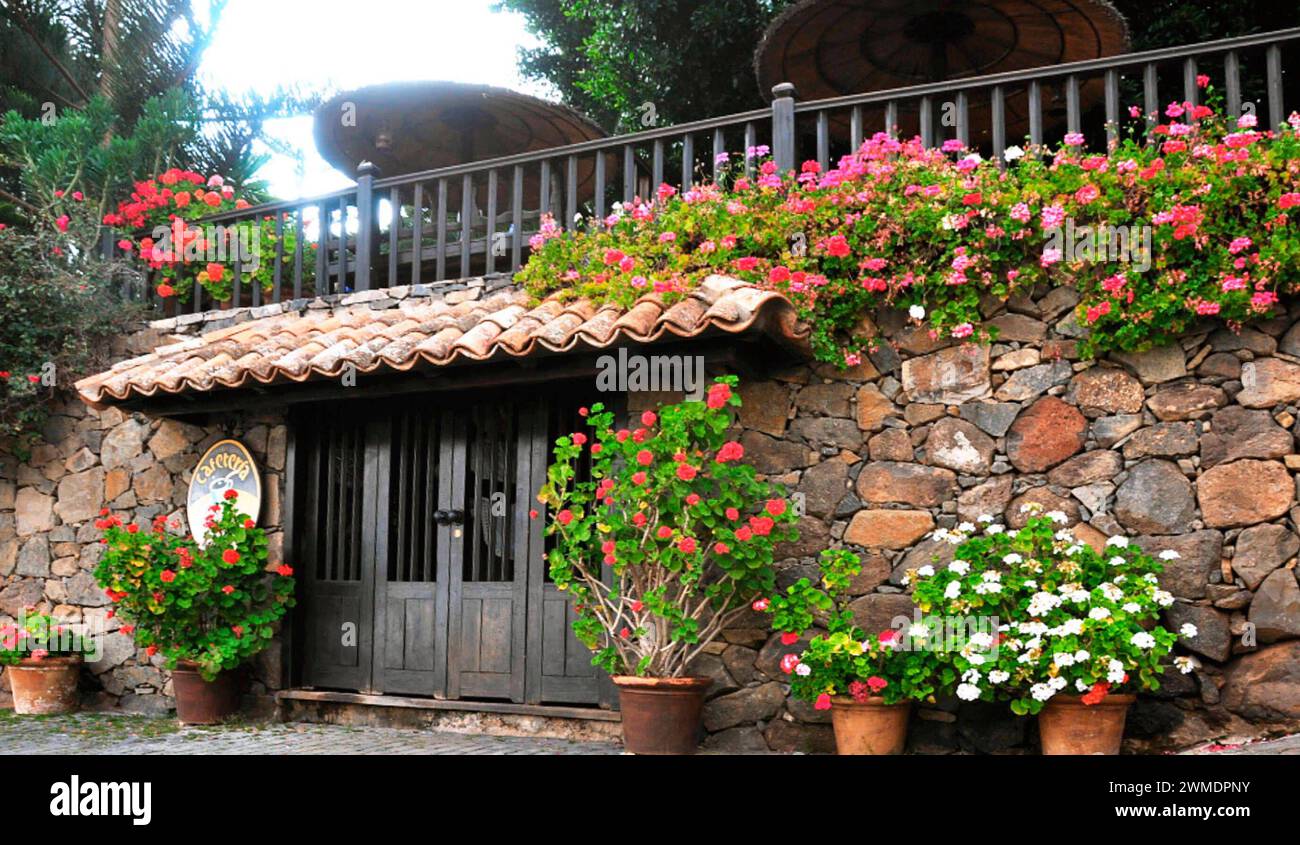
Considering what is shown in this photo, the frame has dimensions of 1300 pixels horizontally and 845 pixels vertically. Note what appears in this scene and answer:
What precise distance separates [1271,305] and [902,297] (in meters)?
1.67

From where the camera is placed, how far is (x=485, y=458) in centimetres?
707

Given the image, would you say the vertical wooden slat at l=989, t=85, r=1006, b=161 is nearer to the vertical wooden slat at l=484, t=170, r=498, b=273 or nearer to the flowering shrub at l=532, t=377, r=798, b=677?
the flowering shrub at l=532, t=377, r=798, b=677

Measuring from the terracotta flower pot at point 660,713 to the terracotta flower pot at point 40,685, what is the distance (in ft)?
14.9

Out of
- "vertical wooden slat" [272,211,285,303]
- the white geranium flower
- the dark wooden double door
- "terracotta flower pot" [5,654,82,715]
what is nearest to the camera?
the white geranium flower

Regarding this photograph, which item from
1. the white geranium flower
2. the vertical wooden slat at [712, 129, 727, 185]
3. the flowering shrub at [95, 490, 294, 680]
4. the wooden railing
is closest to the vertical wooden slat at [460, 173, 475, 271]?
the wooden railing

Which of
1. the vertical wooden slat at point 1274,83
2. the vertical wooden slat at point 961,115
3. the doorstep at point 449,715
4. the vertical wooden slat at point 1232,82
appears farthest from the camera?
the doorstep at point 449,715

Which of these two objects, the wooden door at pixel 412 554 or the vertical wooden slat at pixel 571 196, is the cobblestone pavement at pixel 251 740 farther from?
the vertical wooden slat at pixel 571 196

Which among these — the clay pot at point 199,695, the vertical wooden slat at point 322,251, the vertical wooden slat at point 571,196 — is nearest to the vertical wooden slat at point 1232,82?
the vertical wooden slat at point 571,196

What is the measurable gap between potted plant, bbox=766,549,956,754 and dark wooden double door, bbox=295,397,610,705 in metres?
1.42

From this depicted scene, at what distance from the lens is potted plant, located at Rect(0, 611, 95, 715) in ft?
26.2

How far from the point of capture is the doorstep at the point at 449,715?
6484mm

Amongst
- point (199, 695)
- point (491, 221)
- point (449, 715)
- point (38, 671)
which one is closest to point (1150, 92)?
point (491, 221)

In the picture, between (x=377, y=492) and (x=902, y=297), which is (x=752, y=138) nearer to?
(x=902, y=297)

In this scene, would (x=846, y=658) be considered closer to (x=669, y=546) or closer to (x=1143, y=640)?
(x=669, y=546)
